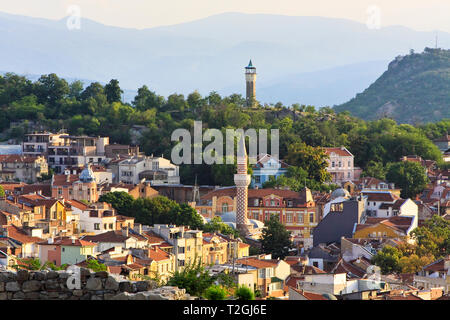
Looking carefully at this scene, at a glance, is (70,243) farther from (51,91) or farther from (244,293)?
(51,91)

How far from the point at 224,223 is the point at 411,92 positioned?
70569 millimetres

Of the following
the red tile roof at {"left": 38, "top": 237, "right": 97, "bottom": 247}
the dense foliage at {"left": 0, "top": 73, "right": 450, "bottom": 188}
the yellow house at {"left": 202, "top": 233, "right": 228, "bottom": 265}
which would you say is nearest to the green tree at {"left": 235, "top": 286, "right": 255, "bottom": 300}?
the red tile roof at {"left": 38, "top": 237, "right": 97, "bottom": 247}

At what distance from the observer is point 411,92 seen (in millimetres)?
106562

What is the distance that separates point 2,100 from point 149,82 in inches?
1060

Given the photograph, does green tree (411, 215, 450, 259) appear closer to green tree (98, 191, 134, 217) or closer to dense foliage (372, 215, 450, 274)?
dense foliage (372, 215, 450, 274)

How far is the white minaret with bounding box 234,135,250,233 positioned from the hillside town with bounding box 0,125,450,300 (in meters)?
0.05

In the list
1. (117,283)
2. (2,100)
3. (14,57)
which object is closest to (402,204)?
(2,100)

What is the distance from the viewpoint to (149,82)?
289ft

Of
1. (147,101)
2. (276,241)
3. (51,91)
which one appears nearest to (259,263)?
(276,241)

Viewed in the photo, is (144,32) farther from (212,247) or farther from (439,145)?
(212,247)

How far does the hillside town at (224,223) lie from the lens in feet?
83.1

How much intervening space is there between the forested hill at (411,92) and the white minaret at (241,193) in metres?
56.9

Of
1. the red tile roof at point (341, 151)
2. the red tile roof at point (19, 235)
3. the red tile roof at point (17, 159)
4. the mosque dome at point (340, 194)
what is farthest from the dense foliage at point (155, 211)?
the red tile roof at point (341, 151)

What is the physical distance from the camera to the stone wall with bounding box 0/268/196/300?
25.2ft
